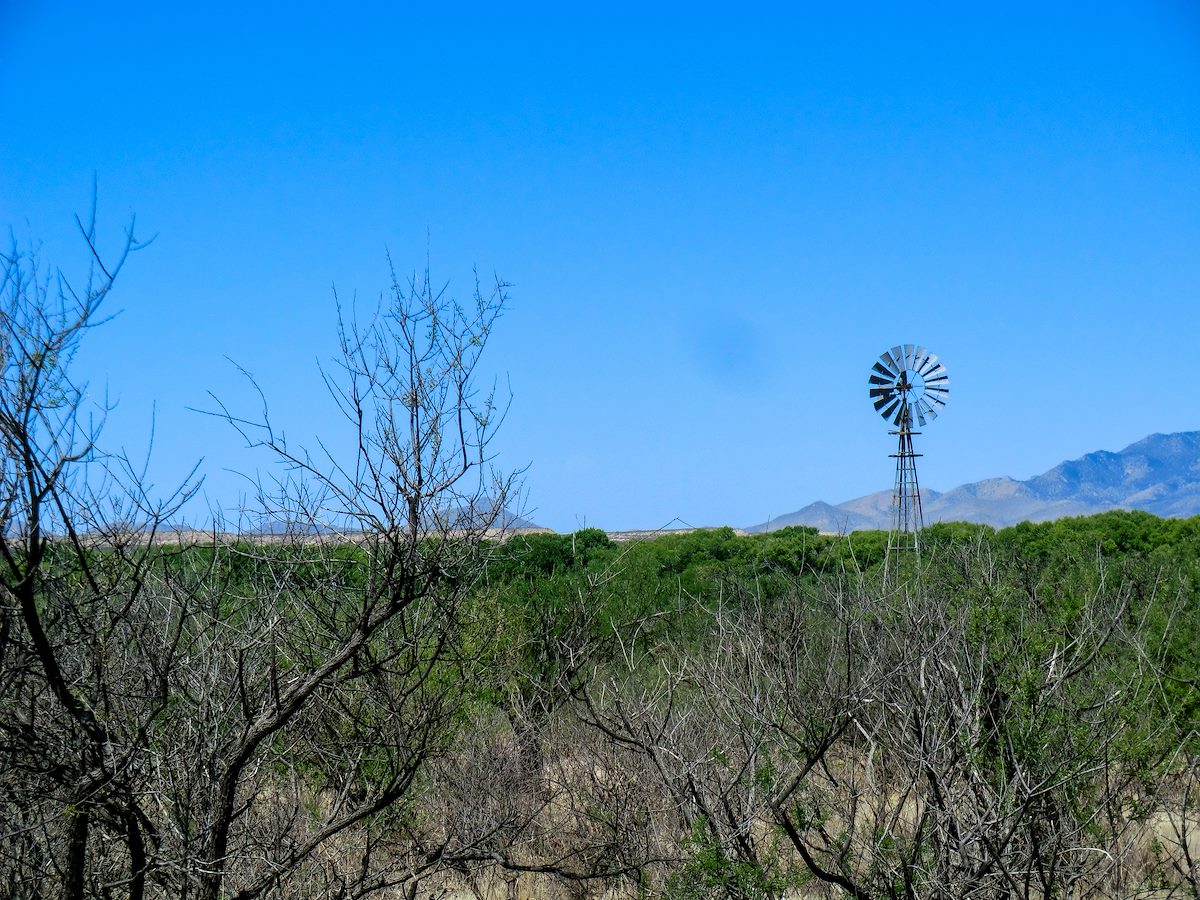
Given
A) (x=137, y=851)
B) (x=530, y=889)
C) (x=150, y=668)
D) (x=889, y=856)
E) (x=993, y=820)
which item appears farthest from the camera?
(x=530, y=889)

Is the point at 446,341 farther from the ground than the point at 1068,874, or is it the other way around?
the point at 446,341

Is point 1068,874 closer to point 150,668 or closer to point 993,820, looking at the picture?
point 993,820

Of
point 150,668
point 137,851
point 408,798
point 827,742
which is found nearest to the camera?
point 137,851

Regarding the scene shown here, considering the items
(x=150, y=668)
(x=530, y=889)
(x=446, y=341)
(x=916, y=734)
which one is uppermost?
(x=446, y=341)

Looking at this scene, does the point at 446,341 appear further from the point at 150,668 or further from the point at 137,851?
the point at 137,851

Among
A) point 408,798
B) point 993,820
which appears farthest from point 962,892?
point 408,798

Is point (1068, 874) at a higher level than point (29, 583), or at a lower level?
lower

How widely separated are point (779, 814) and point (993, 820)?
1416 mm

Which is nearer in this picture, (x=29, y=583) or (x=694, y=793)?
(x=29, y=583)

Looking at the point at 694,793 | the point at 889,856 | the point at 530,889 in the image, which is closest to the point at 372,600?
the point at 694,793

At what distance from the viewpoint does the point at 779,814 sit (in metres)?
7.88

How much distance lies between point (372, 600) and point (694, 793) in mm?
2710

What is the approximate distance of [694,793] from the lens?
8266mm

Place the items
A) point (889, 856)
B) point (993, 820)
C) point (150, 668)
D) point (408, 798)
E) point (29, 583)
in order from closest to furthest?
point (29, 583)
point (993, 820)
point (150, 668)
point (889, 856)
point (408, 798)
